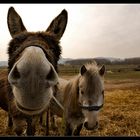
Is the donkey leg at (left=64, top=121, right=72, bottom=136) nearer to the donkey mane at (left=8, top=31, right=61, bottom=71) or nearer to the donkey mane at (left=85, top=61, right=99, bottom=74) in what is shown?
the donkey mane at (left=85, top=61, right=99, bottom=74)

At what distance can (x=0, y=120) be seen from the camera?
9141 millimetres

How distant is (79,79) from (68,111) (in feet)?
2.22

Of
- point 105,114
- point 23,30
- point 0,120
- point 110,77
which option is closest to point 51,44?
point 23,30

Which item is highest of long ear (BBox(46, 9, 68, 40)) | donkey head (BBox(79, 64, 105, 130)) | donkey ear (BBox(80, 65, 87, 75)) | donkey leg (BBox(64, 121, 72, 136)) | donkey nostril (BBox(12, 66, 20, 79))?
long ear (BBox(46, 9, 68, 40))

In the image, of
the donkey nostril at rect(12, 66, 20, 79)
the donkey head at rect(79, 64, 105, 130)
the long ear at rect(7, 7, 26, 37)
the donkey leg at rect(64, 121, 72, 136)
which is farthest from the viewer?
the donkey leg at rect(64, 121, 72, 136)

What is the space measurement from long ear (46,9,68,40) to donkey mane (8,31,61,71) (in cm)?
16

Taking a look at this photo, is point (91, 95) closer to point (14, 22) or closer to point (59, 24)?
point (59, 24)

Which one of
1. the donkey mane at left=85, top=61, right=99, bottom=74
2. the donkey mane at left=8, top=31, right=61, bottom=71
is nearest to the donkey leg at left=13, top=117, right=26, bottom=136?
the donkey mane at left=8, top=31, right=61, bottom=71

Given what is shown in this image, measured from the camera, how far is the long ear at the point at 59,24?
3.05 metres

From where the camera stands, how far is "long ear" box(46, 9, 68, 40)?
10.0 ft

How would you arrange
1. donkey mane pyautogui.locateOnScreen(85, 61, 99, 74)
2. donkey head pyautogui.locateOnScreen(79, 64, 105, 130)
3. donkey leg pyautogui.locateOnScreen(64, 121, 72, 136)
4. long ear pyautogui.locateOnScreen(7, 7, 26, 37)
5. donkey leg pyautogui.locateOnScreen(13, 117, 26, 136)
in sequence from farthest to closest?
donkey leg pyautogui.locateOnScreen(64, 121, 72, 136) < donkey mane pyautogui.locateOnScreen(85, 61, 99, 74) < donkey head pyautogui.locateOnScreen(79, 64, 105, 130) < donkey leg pyautogui.locateOnScreen(13, 117, 26, 136) < long ear pyautogui.locateOnScreen(7, 7, 26, 37)

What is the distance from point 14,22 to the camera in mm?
2957

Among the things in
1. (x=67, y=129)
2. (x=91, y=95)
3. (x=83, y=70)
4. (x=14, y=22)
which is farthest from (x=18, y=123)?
(x=83, y=70)

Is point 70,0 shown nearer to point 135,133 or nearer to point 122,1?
point 122,1
